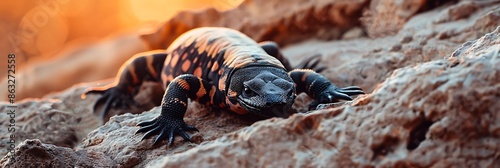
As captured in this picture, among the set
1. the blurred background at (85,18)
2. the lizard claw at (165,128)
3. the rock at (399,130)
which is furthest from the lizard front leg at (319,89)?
the blurred background at (85,18)

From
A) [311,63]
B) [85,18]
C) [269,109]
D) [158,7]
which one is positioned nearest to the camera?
[269,109]

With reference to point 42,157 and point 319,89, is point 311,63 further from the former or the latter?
point 42,157

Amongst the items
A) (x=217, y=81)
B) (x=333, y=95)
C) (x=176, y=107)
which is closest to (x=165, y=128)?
(x=176, y=107)

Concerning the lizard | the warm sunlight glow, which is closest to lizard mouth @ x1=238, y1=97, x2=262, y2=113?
the lizard

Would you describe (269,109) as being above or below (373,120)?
below

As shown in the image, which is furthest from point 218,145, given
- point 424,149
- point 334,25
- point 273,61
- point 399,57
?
point 334,25

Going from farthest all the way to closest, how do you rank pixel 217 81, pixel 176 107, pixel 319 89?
pixel 217 81, pixel 319 89, pixel 176 107

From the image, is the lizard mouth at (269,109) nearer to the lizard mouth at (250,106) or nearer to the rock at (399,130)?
the lizard mouth at (250,106)

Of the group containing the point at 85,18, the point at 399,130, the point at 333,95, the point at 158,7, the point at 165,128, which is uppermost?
the point at 399,130
